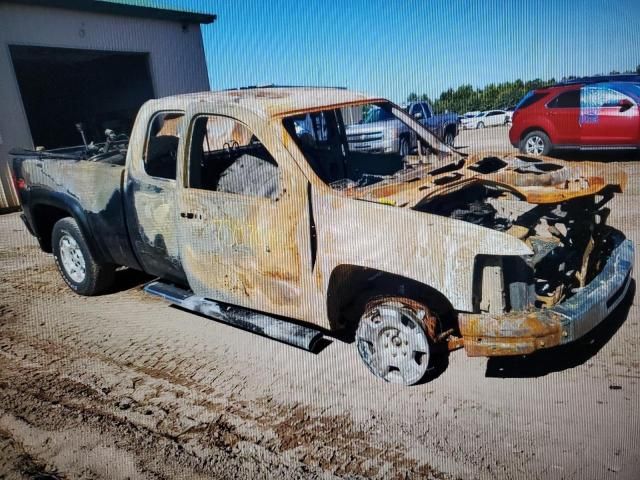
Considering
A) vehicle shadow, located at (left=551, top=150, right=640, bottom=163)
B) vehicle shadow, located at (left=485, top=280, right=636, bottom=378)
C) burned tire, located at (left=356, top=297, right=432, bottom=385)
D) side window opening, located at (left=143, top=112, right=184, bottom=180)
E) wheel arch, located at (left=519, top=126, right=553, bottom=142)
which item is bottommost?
vehicle shadow, located at (left=485, top=280, right=636, bottom=378)

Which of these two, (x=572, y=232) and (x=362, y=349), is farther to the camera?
(x=572, y=232)

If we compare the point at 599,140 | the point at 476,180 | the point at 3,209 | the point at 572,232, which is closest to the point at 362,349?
the point at 476,180

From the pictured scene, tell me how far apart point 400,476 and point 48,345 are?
3.22 m

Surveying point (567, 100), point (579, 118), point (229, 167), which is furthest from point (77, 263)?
point (567, 100)

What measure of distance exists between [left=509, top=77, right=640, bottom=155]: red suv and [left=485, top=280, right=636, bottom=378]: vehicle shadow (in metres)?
6.92

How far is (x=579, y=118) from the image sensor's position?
9.61 meters

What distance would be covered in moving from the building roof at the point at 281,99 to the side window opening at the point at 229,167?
166 millimetres

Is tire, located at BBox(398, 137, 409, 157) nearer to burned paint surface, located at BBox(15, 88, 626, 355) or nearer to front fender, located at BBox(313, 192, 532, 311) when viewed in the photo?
burned paint surface, located at BBox(15, 88, 626, 355)

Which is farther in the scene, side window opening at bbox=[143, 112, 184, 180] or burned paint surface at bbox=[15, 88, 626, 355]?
side window opening at bbox=[143, 112, 184, 180]

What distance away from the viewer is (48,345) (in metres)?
4.07

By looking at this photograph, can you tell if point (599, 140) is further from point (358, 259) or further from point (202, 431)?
point (202, 431)

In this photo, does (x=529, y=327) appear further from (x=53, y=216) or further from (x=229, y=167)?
(x=53, y=216)

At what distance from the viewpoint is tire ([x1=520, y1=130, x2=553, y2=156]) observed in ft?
34.1

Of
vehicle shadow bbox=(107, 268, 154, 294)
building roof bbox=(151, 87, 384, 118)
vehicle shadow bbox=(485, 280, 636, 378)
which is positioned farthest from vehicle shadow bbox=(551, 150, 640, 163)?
vehicle shadow bbox=(107, 268, 154, 294)
